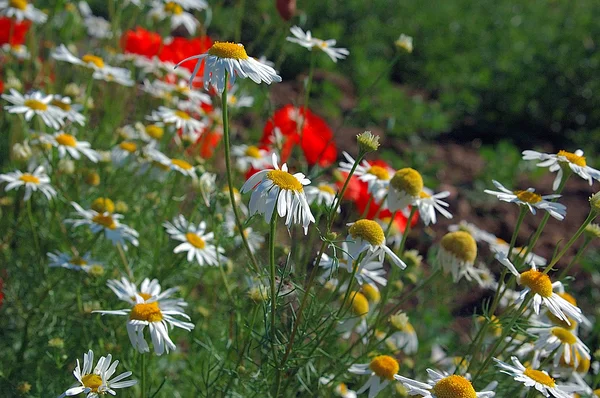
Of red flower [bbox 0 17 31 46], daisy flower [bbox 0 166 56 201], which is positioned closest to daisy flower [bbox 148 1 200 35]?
red flower [bbox 0 17 31 46]

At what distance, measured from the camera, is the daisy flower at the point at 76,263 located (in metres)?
1.64

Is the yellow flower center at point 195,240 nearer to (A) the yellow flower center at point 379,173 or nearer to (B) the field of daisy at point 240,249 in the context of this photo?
(B) the field of daisy at point 240,249

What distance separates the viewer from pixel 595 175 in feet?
5.01

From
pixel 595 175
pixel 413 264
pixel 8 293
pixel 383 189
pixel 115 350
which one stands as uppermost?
pixel 595 175

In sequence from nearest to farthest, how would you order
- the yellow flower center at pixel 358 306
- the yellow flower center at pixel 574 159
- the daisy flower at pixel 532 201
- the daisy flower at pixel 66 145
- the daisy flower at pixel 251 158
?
the daisy flower at pixel 532 201, the yellow flower center at pixel 574 159, the yellow flower center at pixel 358 306, the daisy flower at pixel 66 145, the daisy flower at pixel 251 158

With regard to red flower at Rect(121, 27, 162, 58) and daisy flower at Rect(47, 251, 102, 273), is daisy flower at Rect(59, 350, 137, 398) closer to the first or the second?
daisy flower at Rect(47, 251, 102, 273)

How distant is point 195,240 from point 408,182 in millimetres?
516

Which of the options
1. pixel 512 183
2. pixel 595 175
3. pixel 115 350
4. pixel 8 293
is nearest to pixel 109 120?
pixel 8 293

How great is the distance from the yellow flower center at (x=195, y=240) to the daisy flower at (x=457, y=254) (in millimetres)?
535

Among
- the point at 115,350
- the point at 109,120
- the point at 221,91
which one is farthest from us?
the point at 109,120

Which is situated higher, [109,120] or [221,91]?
[221,91]

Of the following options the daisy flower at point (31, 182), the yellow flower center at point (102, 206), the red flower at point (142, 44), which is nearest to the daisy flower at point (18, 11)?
the red flower at point (142, 44)

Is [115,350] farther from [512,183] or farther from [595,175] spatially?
[512,183]

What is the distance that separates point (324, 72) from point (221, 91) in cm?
342
